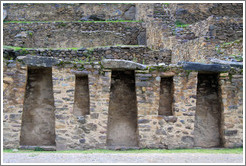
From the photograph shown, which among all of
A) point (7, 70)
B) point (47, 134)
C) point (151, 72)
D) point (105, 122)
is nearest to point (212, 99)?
point (151, 72)

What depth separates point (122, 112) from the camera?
8.20 metres

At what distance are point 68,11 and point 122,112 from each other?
15.9m

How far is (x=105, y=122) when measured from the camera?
24.5ft

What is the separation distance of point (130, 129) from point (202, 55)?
16.6 feet

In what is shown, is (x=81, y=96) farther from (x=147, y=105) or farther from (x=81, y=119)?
(x=147, y=105)

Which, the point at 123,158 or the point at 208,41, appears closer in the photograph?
the point at 123,158

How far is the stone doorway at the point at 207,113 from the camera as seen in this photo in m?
8.09

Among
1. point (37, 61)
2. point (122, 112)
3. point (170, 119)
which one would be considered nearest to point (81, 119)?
point (122, 112)

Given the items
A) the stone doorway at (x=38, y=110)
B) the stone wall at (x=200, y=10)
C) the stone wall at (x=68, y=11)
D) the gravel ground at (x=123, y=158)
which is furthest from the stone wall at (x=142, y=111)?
the stone wall at (x=68, y=11)

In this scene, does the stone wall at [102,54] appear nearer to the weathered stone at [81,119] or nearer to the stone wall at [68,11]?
the weathered stone at [81,119]

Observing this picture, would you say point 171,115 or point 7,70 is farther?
point 171,115

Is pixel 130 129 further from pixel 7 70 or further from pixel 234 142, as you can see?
pixel 7 70

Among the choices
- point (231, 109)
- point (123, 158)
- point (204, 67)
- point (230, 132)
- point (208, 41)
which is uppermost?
point (208, 41)

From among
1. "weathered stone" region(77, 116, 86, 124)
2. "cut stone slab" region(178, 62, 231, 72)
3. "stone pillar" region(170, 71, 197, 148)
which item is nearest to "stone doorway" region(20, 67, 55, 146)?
"weathered stone" region(77, 116, 86, 124)
